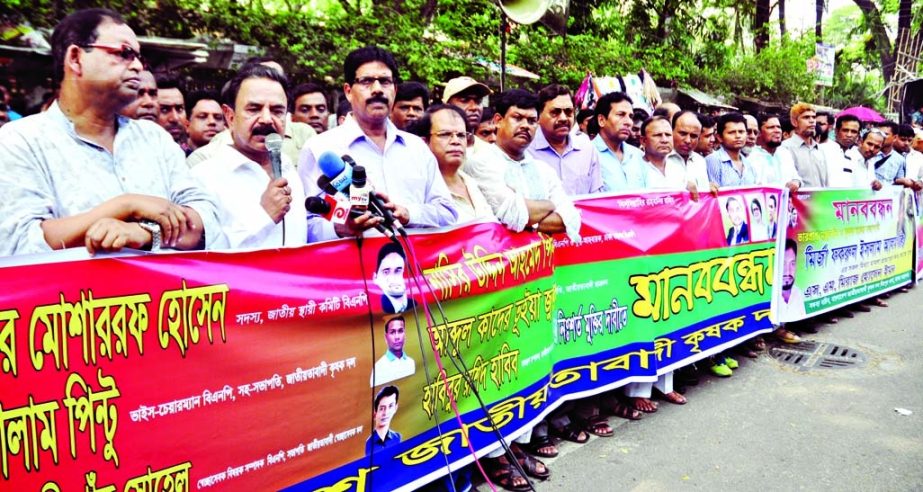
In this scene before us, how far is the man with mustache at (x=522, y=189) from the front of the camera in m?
3.80

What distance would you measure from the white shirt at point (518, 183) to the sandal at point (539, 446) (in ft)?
3.92

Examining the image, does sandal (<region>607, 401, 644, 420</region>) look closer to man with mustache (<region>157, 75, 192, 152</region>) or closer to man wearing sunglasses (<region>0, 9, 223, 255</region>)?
man wearing sunglasses (<region>0, 9, 223, 255</region>)

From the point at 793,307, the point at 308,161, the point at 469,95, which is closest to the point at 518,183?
the point at 469,95

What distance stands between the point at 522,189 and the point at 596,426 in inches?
60.6

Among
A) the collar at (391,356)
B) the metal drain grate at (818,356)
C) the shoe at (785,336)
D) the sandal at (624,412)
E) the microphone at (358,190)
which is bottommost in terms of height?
the metal drain grate at (818,356)

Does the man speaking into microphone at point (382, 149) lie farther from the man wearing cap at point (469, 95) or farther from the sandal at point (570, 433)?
the sandal at point (570, 433)

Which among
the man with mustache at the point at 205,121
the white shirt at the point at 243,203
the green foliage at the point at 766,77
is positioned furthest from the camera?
the green foliage at the point at 766,77

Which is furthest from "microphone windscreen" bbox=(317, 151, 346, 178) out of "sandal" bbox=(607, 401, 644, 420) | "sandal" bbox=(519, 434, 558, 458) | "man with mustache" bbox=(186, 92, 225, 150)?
"sandal" bbox=(607, 401, 644, 420)

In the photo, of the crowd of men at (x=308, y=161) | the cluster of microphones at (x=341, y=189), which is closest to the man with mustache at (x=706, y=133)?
the crowd of men at (x=308, y=161)

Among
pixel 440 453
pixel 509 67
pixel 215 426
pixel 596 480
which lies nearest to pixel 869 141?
pixel 509 67

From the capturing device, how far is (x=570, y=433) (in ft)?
14.0

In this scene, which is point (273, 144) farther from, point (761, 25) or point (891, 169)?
point (761, 25)

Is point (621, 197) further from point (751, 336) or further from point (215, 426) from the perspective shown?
point (215, 426)

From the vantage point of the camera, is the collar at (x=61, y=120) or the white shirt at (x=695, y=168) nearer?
the collar at (x=61, y=120)
